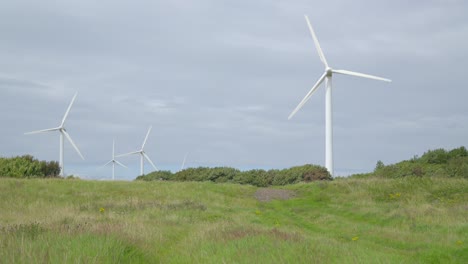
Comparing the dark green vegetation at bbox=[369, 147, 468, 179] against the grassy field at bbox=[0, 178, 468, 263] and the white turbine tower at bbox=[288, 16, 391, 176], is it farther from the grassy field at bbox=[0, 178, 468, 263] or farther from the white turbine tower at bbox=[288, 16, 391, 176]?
the grassy field at bbox=[0, 178, 468, 263]

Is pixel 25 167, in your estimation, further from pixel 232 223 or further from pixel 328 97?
pixel 232 223

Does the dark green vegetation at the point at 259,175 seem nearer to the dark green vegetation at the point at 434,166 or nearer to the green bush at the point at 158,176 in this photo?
the green bush at the point at 158,176

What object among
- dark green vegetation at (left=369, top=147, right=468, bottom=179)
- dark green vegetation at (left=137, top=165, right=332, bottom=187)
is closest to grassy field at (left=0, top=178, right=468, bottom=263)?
dark green vegetation at (left=137, top=165, right=332, bottom=187)

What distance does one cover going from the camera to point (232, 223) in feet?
49.5

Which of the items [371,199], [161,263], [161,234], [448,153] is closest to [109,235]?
[161,263]

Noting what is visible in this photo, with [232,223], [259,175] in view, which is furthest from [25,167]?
[232,223]

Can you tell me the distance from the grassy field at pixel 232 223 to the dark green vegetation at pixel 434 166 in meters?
9.99

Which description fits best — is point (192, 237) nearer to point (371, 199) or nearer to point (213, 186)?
point (371, 199)

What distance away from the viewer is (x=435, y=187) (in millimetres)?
29188

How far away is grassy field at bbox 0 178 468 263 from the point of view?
8.88m

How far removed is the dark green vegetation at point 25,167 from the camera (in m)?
40.0

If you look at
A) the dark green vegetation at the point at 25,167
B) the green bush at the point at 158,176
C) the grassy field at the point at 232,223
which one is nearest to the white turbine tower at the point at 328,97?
the grassy field at the point at 232,223

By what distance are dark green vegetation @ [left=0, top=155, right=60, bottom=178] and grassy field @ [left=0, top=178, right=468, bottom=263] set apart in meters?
9.99

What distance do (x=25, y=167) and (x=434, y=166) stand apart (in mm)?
37704
